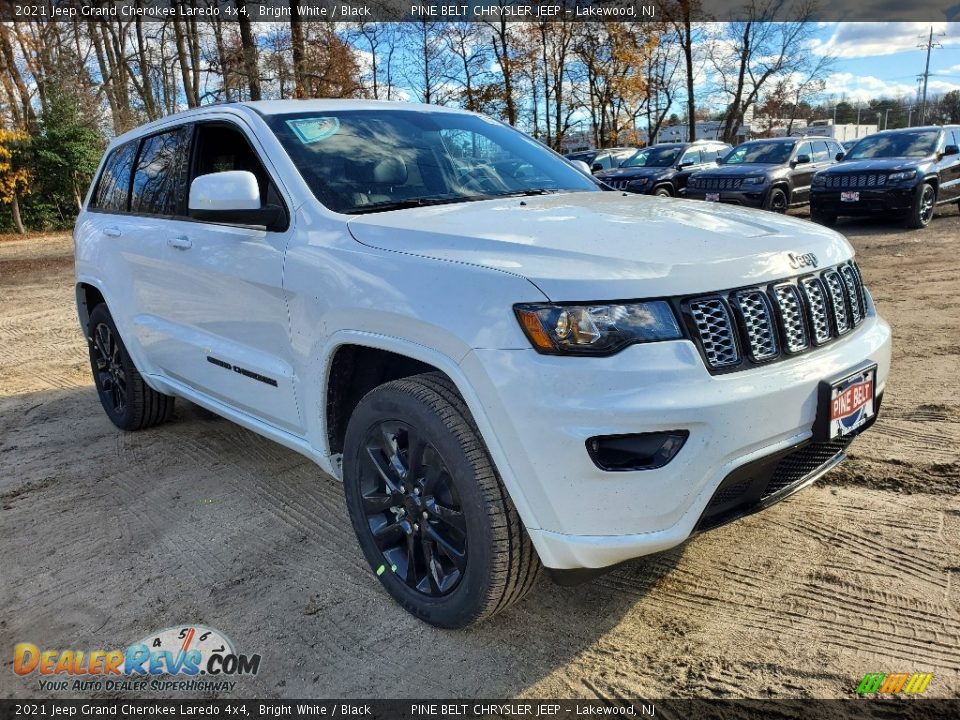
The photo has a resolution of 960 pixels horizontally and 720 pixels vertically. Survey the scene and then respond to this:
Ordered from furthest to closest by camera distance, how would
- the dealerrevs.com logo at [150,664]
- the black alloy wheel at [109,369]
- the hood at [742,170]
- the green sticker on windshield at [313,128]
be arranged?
the hood at [742,170], the black alloy wheel at [109,369], the green sticker on windshield at [313,128], the dealerrevs.com logo at [150,664]

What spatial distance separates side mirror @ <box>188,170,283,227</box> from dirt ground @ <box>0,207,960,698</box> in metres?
1.44

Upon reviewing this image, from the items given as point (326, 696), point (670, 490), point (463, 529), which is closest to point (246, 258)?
point (463, 529)

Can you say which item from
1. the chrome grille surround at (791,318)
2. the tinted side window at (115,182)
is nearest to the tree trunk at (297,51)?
the tinted side window at (115,182)

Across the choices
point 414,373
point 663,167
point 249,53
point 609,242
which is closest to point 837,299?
point 609,242

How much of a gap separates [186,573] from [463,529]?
1429 millimetres

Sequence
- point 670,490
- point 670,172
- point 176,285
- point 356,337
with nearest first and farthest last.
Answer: point 670,490
point 356,337
point 176,285
point 670,172

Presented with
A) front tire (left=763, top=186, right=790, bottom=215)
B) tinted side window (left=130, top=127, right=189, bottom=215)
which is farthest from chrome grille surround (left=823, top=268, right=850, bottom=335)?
front tire (left=763, top=186, right=790, bottom=215)

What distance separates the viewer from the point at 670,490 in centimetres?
205

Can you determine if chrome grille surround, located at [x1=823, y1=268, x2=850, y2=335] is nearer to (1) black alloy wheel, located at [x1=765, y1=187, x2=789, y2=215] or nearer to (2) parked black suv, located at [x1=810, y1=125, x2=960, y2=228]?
(2) parked black suv, located at [x1=810, y1=125, x2=960, y2=228]

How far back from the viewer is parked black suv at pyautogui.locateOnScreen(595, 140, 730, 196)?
15.8 metres

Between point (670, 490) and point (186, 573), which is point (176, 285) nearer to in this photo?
point (186, 573)

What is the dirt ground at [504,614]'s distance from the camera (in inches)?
93.2

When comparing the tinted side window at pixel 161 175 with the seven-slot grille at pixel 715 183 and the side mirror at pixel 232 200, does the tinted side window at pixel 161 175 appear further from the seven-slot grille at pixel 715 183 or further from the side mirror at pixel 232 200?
the seven-slot grille at pixel 715 183

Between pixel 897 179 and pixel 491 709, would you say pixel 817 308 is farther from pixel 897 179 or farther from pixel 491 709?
pixel 897 179
